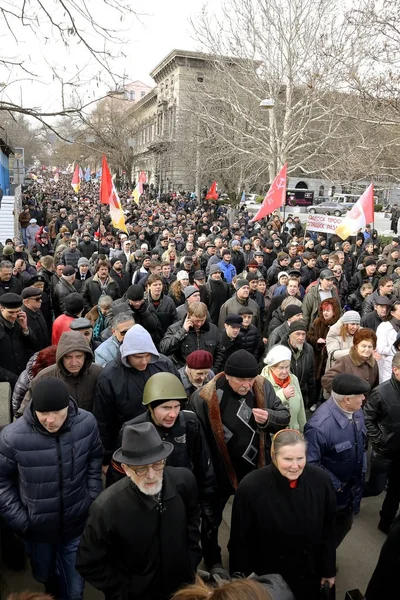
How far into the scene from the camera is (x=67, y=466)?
290cm

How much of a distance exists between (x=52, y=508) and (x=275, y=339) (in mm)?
3141

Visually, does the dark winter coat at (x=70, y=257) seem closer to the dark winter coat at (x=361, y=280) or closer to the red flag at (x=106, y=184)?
the red flag at (x=106, y=184)

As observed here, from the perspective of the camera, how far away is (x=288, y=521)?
270 centimetres

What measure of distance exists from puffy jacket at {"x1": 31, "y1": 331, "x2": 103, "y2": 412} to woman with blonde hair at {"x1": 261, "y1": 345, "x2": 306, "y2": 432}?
1.37 meters

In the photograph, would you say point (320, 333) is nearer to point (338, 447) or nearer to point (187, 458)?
point (338, 447)

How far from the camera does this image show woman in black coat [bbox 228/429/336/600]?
8.87 ft

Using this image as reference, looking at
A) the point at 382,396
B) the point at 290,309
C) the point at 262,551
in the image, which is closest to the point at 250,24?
the point at 290,309

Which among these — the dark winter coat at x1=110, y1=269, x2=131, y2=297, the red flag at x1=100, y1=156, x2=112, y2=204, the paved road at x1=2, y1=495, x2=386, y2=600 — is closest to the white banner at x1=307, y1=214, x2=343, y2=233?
the red flag at x1=100, y1=156, x2=112, y2=204

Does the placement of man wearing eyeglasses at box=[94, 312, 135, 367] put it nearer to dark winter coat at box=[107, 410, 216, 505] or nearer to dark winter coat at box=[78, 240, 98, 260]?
dark winter coat at box=[107, 410, 216, 505]

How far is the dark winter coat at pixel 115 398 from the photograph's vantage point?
362 centimetres

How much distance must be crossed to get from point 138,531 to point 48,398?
34.1 inches

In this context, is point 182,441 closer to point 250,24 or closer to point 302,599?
point 302,599

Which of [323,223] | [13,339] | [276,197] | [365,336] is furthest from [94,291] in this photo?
[323,223]

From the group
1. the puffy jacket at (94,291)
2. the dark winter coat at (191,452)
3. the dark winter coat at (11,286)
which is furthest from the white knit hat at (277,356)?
the dark winter coat at (11,286)
